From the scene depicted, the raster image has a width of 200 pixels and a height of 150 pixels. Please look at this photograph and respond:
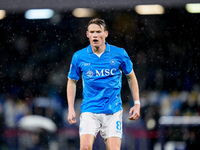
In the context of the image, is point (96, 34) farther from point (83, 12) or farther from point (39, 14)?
point (83, 12)

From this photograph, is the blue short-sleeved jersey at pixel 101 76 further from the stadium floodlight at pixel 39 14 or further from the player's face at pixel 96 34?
the stadium floodlight at pixel 39 14

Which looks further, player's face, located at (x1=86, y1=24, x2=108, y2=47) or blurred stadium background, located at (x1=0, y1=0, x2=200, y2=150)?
blurred stadium background, located at (x1=0, y1=0, x2=200, y2=150)

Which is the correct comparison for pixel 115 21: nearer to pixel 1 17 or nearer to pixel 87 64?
pixel 1 17

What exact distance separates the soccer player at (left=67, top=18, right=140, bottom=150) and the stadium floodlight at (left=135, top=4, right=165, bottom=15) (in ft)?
28.0

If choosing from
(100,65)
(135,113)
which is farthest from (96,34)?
(135,113)

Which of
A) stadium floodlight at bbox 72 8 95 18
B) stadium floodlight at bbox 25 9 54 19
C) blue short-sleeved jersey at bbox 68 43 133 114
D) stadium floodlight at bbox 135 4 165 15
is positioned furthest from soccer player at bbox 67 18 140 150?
stadium floodlight at bbox 135 4 165 15

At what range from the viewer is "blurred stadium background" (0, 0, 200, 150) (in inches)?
381

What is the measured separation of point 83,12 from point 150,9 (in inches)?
77.7

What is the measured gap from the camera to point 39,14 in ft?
39.3

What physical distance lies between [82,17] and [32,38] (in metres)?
1.51

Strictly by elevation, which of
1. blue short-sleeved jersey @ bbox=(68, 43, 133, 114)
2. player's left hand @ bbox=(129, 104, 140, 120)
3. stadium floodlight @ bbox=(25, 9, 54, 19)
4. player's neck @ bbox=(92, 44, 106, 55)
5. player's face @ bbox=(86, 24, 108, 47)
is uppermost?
stadium floodlight @ bbox=(25, 9, 54, 19)

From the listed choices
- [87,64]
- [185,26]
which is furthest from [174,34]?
[87,64]

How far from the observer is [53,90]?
10.9 metres

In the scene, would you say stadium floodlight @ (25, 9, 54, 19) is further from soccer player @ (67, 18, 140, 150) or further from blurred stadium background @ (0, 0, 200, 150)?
soccer player @ (67, 18, 140, 150)
